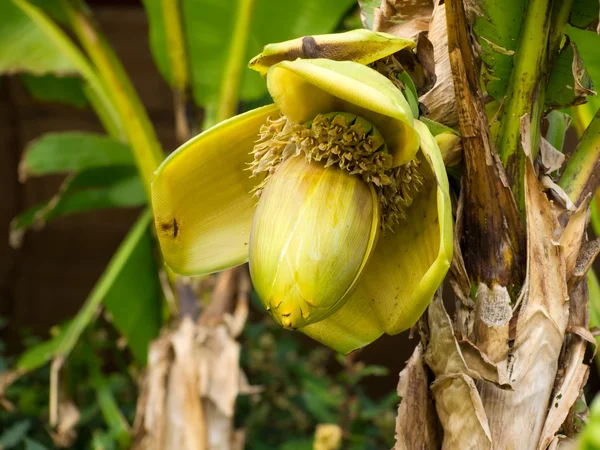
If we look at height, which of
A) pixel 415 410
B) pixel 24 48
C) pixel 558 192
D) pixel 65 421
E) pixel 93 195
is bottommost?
pixel 65 421

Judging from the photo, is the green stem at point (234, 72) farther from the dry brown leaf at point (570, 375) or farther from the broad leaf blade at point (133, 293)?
the dry brown leaf at point (570, 375)

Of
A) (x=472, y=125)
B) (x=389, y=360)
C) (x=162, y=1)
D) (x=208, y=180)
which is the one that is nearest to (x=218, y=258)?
(x=208, y=180)

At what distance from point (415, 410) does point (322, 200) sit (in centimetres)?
14

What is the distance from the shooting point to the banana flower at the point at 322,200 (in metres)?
0.33

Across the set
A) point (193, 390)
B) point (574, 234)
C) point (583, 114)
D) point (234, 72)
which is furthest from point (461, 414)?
point (234, 72)

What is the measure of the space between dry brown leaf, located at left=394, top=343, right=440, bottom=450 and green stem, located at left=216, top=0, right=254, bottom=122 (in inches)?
28.7

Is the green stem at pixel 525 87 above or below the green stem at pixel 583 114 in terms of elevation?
above

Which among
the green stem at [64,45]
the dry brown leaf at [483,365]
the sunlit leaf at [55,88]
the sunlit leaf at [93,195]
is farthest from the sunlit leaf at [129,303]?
the dry brown leaf at [483,365]

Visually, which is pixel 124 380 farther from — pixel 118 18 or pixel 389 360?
pixel 118 18

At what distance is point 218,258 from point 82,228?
5.02 ft

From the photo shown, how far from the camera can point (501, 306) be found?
0.38 meters

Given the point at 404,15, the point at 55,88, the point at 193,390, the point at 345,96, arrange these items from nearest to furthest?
the point at 345,96
the point at 404,15
the point at 193,390
the point at 55,88

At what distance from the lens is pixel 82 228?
6.07 feet

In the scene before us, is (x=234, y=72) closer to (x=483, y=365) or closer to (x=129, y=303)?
(x=129, y=303)
